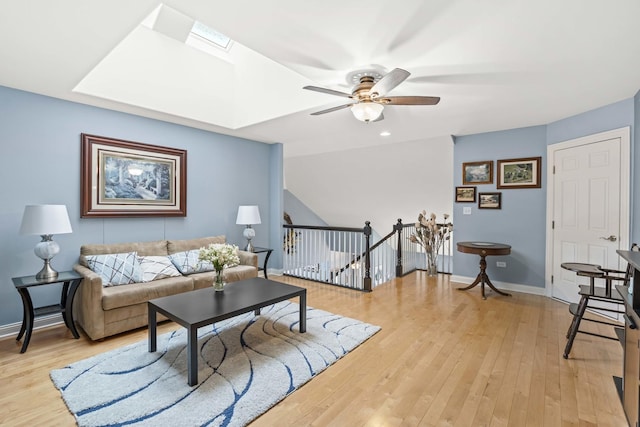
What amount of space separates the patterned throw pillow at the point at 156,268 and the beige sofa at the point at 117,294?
0.26 ft

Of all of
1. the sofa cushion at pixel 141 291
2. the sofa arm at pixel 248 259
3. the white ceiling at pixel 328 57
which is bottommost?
the sofa cushion at pixel 141 291

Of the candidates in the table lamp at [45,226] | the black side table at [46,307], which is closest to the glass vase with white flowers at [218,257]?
the black side table at [46,307]

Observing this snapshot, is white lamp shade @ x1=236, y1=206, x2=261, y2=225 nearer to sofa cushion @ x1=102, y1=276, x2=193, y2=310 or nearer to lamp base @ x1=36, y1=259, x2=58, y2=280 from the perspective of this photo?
sofa cushion @ x1=102, y1=276, x2=193, y2=310

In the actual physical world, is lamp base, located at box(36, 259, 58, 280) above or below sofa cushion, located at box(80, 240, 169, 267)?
below

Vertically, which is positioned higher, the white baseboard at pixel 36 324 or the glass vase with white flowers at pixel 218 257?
the glass vase with white flowers at pixel 218 257

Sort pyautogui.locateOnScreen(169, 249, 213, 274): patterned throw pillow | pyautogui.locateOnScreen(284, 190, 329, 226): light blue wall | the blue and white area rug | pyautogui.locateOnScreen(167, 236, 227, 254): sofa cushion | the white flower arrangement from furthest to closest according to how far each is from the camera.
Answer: pyautogui.locateOnScreen(284, 190, 329, 226): light blue wall < pyautogui.locateOnScreen(167, 236, 227, 254): sofa cushion < pyautogui.locateOnScreen(169, 249, 213, 274): patterned throw pillow < the white flower arrangement < the blue and white area rug

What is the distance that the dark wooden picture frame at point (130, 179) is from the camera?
3.53 metres

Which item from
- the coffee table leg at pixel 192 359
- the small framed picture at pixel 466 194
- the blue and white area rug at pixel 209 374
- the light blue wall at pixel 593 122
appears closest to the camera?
the blue and white area rug at pixel 209 374

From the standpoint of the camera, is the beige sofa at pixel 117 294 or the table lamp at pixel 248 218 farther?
the table lamp at pixel 248 218

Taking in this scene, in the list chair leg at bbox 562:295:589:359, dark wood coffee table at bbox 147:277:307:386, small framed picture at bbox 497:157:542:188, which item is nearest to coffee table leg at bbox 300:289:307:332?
dark wood coffee table at bbox 147:277:307:386

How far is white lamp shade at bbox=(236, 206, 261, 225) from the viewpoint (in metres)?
4.79

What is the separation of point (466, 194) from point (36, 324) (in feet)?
19.3

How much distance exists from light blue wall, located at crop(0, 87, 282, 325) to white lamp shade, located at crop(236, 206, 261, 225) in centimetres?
32

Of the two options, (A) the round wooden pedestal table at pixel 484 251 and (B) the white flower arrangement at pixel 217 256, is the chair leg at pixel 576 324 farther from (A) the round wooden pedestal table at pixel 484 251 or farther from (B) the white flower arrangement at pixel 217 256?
(B) the white flower arrangement at pixel 217 256
